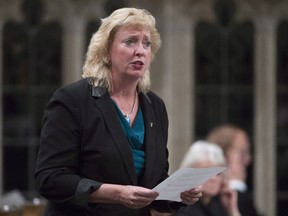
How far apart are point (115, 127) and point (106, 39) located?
0.99 ft

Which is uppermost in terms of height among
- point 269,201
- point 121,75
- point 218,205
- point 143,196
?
point 121,75

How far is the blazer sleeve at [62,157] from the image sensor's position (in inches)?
193

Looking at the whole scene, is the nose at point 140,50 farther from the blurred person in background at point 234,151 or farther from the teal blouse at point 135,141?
the blurred person in background at point 234,151

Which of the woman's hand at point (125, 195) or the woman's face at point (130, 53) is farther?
the woman's face at point (130, 53)

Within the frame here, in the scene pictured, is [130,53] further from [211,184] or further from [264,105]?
[264,105]

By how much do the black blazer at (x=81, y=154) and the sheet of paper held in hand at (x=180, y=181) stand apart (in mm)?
117

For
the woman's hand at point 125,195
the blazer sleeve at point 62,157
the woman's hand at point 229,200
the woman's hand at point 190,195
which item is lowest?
the woman's hand at point 229,200

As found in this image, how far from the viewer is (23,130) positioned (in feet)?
41.1

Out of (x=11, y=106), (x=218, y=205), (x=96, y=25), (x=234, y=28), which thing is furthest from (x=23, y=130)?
(x=218, y=205)

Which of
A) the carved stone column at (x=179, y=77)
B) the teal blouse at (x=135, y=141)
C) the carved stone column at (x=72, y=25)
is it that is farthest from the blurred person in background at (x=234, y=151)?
the teal blouse at (x=135, y=141)

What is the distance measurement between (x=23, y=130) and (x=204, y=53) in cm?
165

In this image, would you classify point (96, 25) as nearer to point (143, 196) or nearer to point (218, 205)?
point (218, 205)

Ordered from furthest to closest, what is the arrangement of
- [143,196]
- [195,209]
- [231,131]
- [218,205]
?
[231,131], [218,205], [195,209], [143,196]

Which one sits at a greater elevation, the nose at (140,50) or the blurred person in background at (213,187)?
the nose at (140,50)
